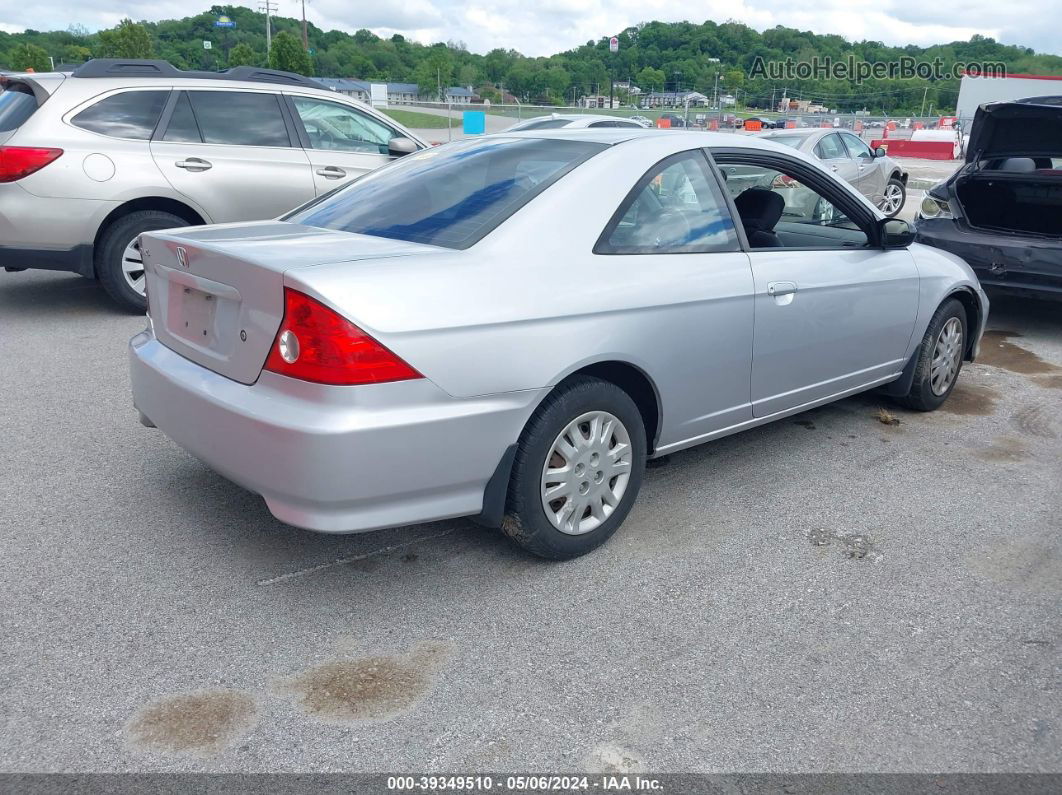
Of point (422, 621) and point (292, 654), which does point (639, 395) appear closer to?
point (422, 621)

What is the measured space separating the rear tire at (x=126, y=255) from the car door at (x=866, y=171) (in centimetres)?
1013

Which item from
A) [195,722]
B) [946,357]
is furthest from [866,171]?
[195,722]

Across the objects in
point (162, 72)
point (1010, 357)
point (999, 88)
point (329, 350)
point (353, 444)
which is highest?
point (999, 88)

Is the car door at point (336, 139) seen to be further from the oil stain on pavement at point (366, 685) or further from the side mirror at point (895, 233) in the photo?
the oil stain on pavement at point (366, 685)

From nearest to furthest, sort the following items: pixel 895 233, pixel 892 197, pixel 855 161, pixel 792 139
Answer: pixel 895 233
pixel 792 139
pixel 855 161
pixel 892 197

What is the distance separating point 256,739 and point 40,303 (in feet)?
20.0

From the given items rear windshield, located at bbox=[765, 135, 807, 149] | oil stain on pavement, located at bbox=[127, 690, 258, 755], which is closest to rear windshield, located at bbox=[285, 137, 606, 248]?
oil stain on pavement, located at bbox=[127, 690, 258, 755]

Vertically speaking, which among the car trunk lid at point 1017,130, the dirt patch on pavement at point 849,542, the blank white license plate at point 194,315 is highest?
the car trunk lid at point 1017,130

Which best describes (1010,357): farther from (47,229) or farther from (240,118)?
(47,229)

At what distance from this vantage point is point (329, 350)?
106 inches

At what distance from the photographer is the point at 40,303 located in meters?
7.38

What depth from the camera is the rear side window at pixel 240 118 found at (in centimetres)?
722

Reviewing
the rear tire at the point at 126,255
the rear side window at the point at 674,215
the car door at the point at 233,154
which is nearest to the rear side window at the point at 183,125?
the car door at the point at 233,154

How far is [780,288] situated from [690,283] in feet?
1.85
